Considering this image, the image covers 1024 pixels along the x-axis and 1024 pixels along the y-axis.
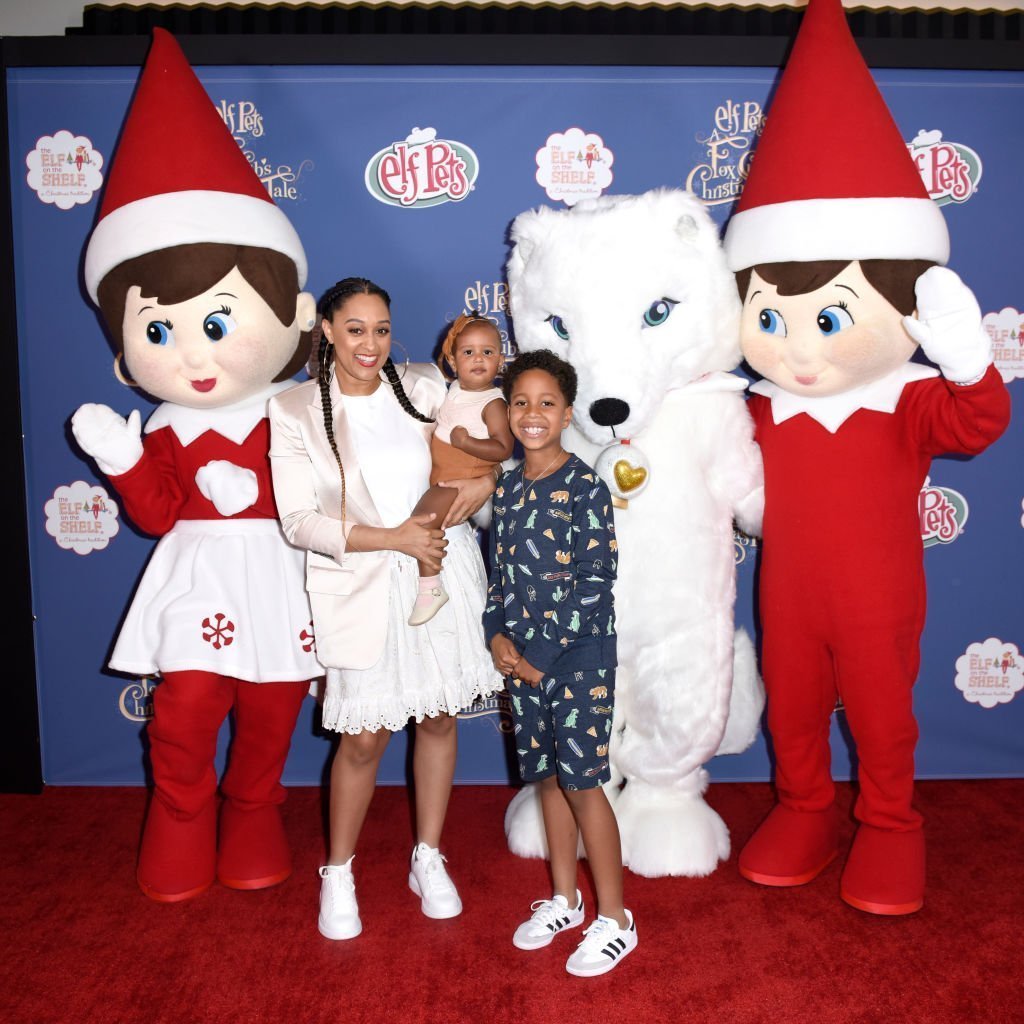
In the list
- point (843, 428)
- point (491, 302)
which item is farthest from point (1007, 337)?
point (491, 302)

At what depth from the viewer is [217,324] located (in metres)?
2.54

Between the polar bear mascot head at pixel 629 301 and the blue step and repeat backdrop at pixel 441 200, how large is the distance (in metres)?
0.59

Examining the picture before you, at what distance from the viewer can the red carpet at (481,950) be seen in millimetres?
2170

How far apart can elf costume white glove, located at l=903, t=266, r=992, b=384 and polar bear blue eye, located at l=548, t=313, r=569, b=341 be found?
0.82 meters

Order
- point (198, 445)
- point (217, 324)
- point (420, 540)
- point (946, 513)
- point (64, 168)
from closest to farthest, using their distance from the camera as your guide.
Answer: point (420, 540) < point (217, 324) < point (198, 445) < point (64, 168) < point (946, 513)

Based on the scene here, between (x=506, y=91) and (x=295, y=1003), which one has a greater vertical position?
(x=506, y=91)

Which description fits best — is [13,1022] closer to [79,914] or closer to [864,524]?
[79,914]

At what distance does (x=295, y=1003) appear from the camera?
2193mm

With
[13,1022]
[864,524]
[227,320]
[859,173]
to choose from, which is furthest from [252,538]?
[859,173]

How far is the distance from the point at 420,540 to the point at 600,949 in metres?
1.02

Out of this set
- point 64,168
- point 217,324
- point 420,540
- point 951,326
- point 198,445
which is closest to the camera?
point 951,326

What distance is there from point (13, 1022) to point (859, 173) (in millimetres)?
2710

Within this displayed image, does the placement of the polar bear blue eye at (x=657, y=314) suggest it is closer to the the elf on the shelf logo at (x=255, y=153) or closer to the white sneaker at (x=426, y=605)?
the white sneaker at (x=426, y=605)

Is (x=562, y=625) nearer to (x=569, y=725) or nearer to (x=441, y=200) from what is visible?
(x=569, y=725)
